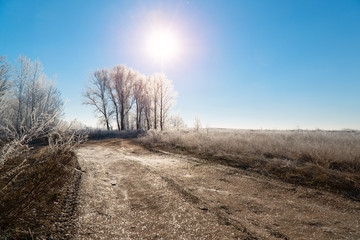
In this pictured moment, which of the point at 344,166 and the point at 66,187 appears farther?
the point at 344,166

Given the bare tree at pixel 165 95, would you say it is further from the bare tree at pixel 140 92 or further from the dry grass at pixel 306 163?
the dry grass at pixel 306 163

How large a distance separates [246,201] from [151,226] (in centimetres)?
178

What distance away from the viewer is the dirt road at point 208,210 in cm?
209

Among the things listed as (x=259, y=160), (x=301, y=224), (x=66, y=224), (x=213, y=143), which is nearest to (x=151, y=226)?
(x=66, y=224)

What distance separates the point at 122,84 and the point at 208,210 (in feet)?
86.9

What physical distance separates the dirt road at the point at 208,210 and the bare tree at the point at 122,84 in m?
23.7

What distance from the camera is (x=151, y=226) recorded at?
2.23 metres

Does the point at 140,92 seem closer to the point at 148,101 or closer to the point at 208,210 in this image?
the point at 148,101

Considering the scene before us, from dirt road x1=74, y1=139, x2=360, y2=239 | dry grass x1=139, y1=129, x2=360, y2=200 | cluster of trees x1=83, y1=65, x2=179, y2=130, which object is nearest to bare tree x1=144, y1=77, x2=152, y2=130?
cluster of trees x1=83, y1=65, x2=179, y2=130

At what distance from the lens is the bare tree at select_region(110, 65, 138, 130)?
85.1 feet

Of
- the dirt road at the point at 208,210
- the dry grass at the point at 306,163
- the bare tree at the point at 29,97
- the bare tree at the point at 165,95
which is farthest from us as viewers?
the bare tree at the point at 165,95

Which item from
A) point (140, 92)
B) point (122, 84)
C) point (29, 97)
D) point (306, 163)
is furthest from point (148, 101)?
point (306, 163)

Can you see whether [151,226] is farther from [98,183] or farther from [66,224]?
[98,183]

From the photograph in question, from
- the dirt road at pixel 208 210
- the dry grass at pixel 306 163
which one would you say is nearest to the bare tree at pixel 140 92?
the dry grass at pixel 306 163
